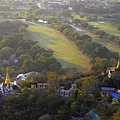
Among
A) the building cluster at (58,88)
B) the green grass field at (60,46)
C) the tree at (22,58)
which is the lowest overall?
the green grass field at (60,46)

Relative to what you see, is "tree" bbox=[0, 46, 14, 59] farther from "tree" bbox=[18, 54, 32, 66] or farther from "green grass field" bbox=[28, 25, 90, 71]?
"green grass field" bbox=[28, 25, 90, 71]

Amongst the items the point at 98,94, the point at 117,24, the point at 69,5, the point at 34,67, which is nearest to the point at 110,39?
the point at 117,24

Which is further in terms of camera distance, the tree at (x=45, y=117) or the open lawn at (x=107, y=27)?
the open lawn at (x=107, y=27)

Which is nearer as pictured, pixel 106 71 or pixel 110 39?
pixel 106 71

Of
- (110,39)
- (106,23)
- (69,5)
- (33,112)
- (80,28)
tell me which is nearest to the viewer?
(33,112)

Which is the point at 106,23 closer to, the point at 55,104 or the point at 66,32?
the point at 66,32

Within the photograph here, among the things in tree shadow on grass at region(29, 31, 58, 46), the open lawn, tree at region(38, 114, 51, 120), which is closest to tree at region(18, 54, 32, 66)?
tree shadow on grass at region(29, 31, 58, 46)

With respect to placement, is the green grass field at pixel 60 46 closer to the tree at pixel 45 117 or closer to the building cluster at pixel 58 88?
the building cluster at pixel 58 88

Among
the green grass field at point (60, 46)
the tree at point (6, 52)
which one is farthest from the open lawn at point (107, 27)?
the tree at point (6, 52)
